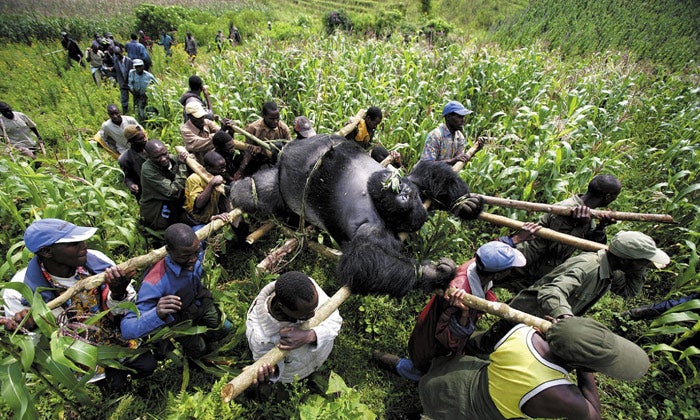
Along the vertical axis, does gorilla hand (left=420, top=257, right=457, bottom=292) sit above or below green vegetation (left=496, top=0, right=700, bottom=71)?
below

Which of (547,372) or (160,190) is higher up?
(547,372)

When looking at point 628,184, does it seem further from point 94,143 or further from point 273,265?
point 94,143

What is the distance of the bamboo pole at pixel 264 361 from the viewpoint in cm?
181

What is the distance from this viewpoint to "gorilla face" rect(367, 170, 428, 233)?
8.21ft

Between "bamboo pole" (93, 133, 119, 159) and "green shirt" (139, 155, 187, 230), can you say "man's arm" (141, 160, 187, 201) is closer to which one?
"green shirt" (139, 155, 187, 230)

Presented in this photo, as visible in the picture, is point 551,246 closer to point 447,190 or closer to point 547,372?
point 447,190

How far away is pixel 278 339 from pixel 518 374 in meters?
1.69

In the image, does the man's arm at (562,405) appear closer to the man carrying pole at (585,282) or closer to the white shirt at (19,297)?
the man carrying pole at (585,282)

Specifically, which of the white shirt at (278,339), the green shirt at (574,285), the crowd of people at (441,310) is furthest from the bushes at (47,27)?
the green shirt at (574,285)

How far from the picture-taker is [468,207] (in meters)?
2.89

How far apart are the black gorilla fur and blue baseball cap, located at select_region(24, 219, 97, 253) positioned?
3.99 ft

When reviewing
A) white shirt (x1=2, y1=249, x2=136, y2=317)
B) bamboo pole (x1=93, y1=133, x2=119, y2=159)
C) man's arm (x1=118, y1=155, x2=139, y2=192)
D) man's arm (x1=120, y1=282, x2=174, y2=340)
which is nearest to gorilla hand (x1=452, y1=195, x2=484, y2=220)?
man's arm (x1=120, y1=282, x2=174, y2=340)

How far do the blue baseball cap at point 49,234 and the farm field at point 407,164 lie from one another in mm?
663

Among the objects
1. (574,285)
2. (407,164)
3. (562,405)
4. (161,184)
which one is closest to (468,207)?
(574,285)
